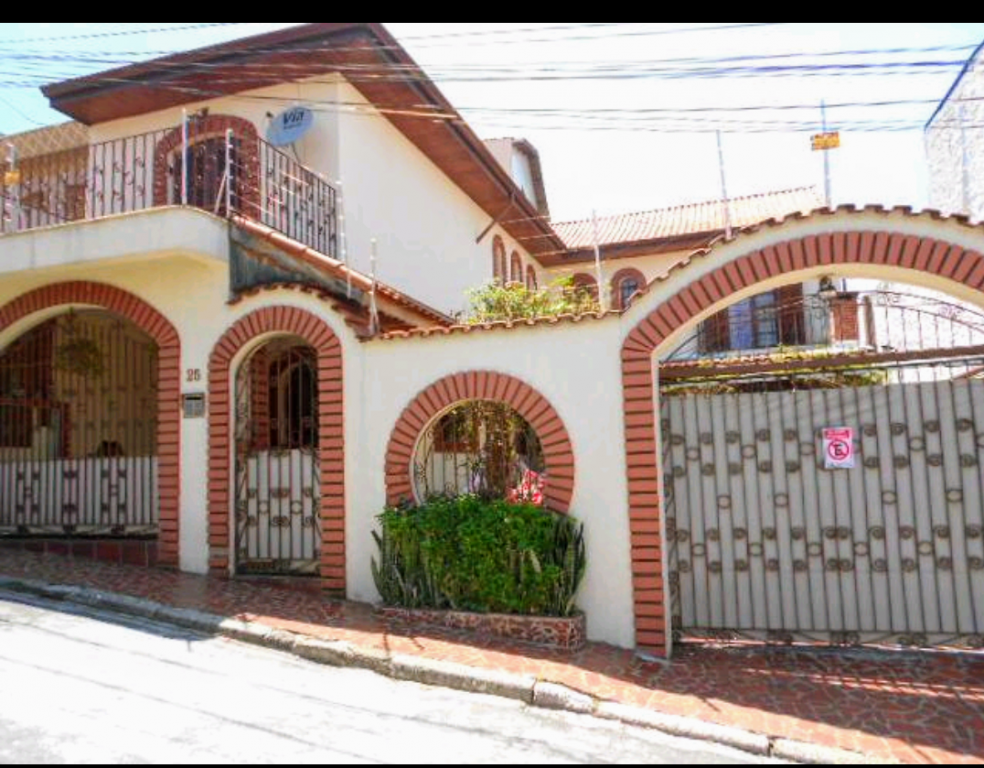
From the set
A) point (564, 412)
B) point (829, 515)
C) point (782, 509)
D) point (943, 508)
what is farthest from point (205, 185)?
point (943, 508)

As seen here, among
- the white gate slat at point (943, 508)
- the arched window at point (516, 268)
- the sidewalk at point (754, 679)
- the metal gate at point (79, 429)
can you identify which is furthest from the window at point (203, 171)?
the white gate slat at point (943, 508)

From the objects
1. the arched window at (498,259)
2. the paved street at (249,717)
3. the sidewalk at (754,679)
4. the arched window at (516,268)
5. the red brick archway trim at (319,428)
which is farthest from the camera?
the arched window at (516,268)

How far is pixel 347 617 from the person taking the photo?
689 centimetres

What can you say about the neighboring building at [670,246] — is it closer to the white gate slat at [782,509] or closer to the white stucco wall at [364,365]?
the white stucco wall at [364,365]

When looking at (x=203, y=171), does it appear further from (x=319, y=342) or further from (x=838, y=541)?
(x=838, y=541)

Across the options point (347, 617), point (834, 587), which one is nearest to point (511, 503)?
point (347, 617)

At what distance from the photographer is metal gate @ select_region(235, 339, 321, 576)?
26.9ft

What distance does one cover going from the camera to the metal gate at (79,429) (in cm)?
949

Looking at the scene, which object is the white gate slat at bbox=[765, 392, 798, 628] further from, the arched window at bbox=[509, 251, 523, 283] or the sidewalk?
the arched window at bbox=[509, 251, 523, 283]

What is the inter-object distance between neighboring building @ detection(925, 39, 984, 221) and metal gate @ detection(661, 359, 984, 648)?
21.1 feet

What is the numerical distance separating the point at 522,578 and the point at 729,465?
2.02 metres

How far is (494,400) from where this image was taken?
23.0 ft

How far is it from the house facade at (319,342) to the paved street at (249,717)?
1791 mm

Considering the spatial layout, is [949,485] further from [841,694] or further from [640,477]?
[640,477]
